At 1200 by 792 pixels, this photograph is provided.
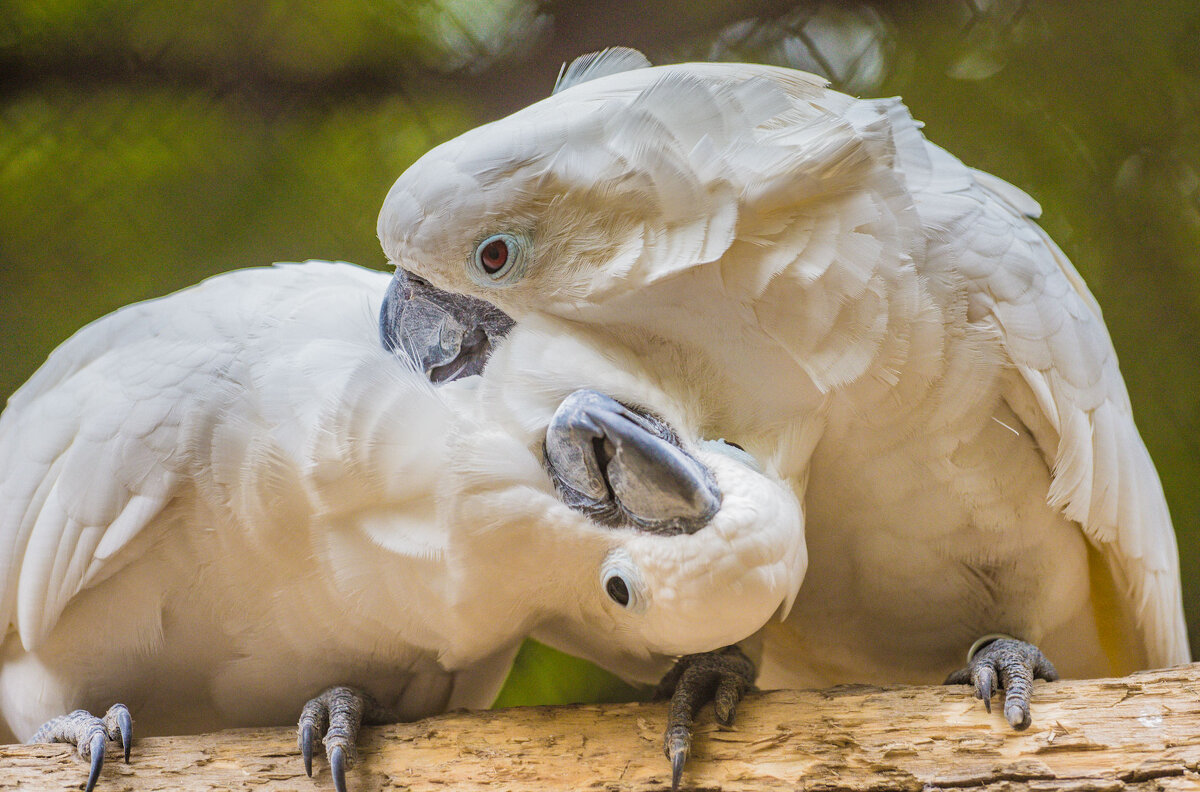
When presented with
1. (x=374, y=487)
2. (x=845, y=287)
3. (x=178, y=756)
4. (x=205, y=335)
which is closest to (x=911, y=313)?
(x=845, y=287)

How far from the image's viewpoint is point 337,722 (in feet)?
5.82

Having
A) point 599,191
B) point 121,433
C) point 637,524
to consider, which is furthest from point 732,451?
point 121,433

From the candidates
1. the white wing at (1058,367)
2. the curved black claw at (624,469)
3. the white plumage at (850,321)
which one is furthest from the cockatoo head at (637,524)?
the white wing at (1058,367)

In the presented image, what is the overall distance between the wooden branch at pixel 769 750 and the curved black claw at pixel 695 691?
0.03 m

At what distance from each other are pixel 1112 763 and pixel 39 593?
189cm

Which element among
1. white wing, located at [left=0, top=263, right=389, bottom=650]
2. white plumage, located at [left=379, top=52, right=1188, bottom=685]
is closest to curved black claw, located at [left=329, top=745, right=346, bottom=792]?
white wing, located at [left=0, top=263, right=389, bottom=650]

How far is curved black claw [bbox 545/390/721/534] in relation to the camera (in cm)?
140

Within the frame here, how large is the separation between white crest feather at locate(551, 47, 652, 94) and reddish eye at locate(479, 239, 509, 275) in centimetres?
43

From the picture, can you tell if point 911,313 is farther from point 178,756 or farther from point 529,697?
point 529,697

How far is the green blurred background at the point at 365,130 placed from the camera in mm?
2816

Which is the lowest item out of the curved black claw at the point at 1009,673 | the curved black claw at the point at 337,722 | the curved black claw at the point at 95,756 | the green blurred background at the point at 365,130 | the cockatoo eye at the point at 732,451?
the curved black claw at the point at 95,756

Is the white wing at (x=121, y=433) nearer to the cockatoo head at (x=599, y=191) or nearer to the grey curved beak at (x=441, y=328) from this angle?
the grey curved beak at (x=441, y=328)

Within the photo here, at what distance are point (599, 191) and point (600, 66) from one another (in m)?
0.44

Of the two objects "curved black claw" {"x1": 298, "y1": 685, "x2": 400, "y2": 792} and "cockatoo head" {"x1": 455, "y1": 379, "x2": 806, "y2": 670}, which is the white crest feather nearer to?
"cockatoo head" {"x1": 455, "y1": 379, "x2": 806, "y2": 670}
